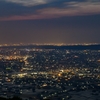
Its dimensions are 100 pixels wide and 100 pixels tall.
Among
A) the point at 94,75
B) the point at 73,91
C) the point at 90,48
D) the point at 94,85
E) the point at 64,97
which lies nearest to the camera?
the point at 64,97

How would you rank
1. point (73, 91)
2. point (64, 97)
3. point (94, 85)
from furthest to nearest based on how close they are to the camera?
point (94, 85) < point (73, 91) < point (64, 97)

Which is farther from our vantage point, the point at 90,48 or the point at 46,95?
the point at 90,48

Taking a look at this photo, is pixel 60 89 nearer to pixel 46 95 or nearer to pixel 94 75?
pixel 46 95

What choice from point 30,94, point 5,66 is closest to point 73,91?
point 30,94

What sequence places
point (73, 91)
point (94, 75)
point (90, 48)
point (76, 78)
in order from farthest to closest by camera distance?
point (90, 48), point (94, 75), point (76, 78), point (73, 91)

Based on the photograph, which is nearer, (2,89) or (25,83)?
(2,89)

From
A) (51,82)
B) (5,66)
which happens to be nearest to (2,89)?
(51,82)

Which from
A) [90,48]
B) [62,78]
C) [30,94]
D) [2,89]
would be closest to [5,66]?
[62,78]

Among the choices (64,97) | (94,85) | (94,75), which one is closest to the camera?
(64,97)

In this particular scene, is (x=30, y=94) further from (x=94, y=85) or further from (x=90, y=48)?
(x=90, y=48)
